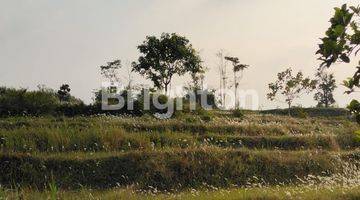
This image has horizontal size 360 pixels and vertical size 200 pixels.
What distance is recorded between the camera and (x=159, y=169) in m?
16.6

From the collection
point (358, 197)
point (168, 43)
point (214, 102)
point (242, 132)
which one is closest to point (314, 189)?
point (358, 197)

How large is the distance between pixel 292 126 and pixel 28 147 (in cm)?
1219

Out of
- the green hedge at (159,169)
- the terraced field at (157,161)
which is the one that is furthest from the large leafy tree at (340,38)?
the green hedge at (159,169)

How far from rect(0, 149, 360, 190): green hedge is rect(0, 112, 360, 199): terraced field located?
3 cm

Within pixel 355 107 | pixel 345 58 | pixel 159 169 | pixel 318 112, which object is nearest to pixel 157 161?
pixel 159 169

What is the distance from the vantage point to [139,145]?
778 inches

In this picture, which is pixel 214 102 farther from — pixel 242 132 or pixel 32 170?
pixel 32 170

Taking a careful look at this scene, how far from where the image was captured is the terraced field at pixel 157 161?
15.4 meters

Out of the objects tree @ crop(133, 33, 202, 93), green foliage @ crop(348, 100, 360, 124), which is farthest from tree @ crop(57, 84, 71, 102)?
green foliage @ crop(348, 100, 360, 124)

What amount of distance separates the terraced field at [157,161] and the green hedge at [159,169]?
0.09ft

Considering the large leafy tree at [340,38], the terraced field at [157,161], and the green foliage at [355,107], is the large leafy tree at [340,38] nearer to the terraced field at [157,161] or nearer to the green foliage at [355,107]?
the green foliage at [355,107]

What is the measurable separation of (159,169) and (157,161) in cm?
46

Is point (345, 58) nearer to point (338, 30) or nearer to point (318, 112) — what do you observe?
point (338, 30)

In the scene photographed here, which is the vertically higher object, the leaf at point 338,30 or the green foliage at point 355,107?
the leaf at point 338,30
